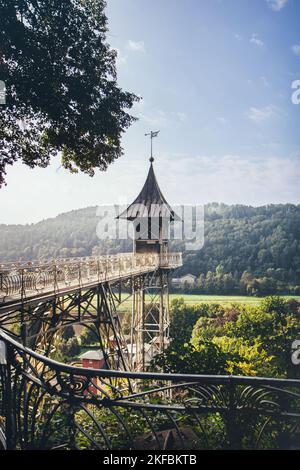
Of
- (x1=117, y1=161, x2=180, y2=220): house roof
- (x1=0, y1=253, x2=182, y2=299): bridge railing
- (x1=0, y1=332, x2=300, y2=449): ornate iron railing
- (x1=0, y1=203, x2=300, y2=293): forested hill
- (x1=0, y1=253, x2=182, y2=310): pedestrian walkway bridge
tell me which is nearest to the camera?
(x1=0, y1=332, x2=300, y2=449): ornate iron railing

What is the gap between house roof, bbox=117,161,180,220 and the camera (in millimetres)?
19531

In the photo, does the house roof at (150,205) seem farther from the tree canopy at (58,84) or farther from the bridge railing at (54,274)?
the tree canopy at (58,84)

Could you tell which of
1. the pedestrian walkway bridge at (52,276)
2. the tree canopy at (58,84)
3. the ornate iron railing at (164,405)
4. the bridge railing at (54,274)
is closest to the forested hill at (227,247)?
the bridge railing at (54,274)

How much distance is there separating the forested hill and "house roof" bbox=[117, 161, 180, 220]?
2268cm

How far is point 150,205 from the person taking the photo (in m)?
20.0

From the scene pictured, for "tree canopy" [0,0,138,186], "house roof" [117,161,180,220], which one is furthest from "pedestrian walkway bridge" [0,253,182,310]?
"house roof" [117,161,180,220]

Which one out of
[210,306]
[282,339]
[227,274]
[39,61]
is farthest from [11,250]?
[39,61]

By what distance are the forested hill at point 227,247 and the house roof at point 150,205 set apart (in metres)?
22.7

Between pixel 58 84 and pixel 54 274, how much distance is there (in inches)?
190

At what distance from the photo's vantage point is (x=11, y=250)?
3953 centimetres

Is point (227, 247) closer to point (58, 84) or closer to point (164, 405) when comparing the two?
point (58, 84)

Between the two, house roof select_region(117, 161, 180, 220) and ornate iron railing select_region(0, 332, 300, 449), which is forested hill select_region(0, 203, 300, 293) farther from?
ornate iron railing select_region(0, 332, 300, 449)

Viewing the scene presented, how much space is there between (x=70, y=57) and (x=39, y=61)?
2.97ft

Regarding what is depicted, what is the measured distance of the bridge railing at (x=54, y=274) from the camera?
7035mm
